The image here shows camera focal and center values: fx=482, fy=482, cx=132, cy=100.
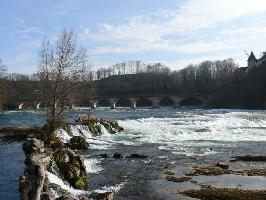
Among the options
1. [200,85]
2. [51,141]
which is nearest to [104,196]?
[51,141]

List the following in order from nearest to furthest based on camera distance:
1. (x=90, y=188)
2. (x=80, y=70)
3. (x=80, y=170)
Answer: (x=90, y=188) < (x=80, y=170) < (x=80, y=70)

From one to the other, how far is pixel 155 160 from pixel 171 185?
24.9 feet

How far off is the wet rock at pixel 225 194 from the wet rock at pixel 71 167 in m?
4.98

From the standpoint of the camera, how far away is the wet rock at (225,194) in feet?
64.1

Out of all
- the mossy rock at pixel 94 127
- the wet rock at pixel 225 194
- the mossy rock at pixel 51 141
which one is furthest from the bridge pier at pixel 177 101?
the wet rock at pixel 225 194

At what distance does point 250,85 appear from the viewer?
123 metres

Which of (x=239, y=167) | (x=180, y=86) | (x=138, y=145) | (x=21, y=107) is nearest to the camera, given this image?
(x=239, y=167)

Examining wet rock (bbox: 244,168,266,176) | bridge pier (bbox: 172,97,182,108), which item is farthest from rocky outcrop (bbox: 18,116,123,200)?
bridge pier (bbox: 172,97,182,108)

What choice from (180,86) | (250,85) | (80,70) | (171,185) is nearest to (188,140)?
(80,70)

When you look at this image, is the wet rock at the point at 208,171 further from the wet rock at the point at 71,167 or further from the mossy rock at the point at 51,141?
the mossy rock at the point at 51,141

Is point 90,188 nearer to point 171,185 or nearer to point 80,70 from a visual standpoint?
point 171,185

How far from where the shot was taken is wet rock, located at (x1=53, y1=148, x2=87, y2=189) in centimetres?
2244

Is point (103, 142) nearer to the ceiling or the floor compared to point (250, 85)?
nearer to the floor

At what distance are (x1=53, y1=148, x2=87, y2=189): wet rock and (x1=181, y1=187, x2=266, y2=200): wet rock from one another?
4.98 meters
